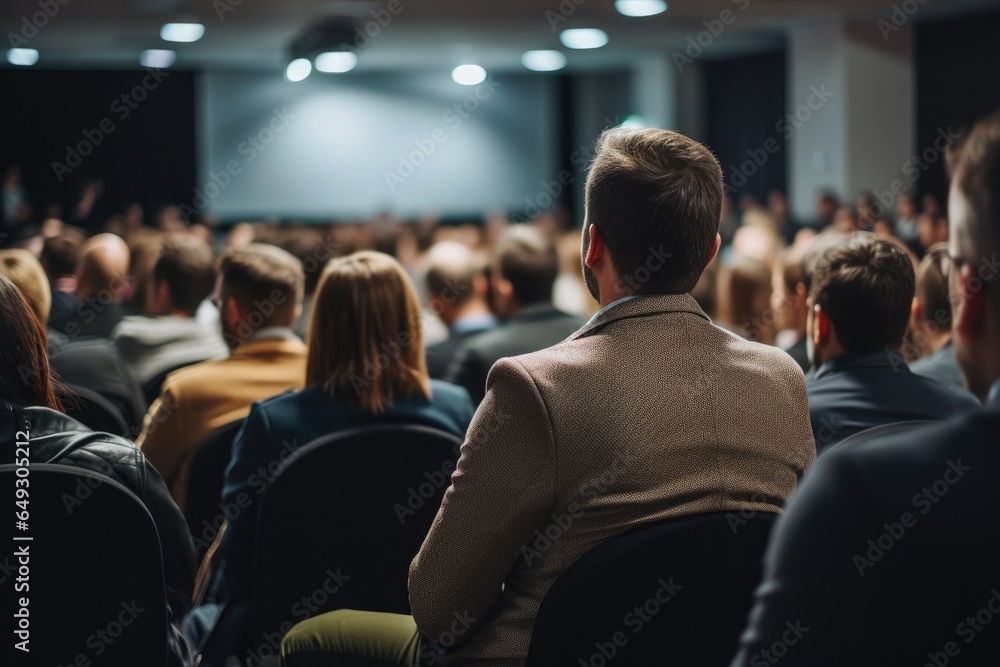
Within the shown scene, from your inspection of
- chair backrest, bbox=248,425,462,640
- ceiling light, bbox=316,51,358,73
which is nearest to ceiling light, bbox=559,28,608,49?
ceiling light, bbox=316,51,358,73

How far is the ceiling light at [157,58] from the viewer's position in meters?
12.9

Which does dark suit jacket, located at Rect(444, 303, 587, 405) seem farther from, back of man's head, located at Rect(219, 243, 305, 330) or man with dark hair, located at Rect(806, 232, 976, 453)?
man with dark hair, located at Rect(806, 232, 976, 453)

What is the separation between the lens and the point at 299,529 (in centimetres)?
201

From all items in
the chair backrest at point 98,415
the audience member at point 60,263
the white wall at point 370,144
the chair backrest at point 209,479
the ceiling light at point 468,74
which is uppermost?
the ceiling light at point 468,74

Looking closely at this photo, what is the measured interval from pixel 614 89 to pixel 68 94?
7.86 metres

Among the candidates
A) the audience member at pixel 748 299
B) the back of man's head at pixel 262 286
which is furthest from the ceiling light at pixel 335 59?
the back of man's head at pixel 262 286

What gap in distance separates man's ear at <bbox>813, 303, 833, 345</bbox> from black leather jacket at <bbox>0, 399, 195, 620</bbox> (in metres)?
1.39

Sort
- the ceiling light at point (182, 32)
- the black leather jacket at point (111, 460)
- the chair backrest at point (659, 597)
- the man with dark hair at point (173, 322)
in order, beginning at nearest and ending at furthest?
the chair backrest at point (659, 597)
the black leather jacket at point (111, 460)
the man with dark hair at point (173, 322)
the ceiling light at point (182, 32)

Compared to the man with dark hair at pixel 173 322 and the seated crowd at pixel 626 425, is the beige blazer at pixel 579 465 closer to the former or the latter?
the seated crowd at pixel 626 425

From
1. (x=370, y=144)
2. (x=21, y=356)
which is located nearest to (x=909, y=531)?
(x=21, y=356)

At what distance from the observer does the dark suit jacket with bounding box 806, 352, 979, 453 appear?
220 centimetres

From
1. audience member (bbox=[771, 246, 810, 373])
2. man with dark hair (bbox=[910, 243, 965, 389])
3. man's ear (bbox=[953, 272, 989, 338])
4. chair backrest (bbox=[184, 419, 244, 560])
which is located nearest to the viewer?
man's ear (bbox=[953, 272, 989, 338])

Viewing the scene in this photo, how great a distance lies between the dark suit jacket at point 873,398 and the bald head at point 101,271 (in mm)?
3129

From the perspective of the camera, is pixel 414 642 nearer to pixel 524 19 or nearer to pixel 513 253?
pixel 513 253
